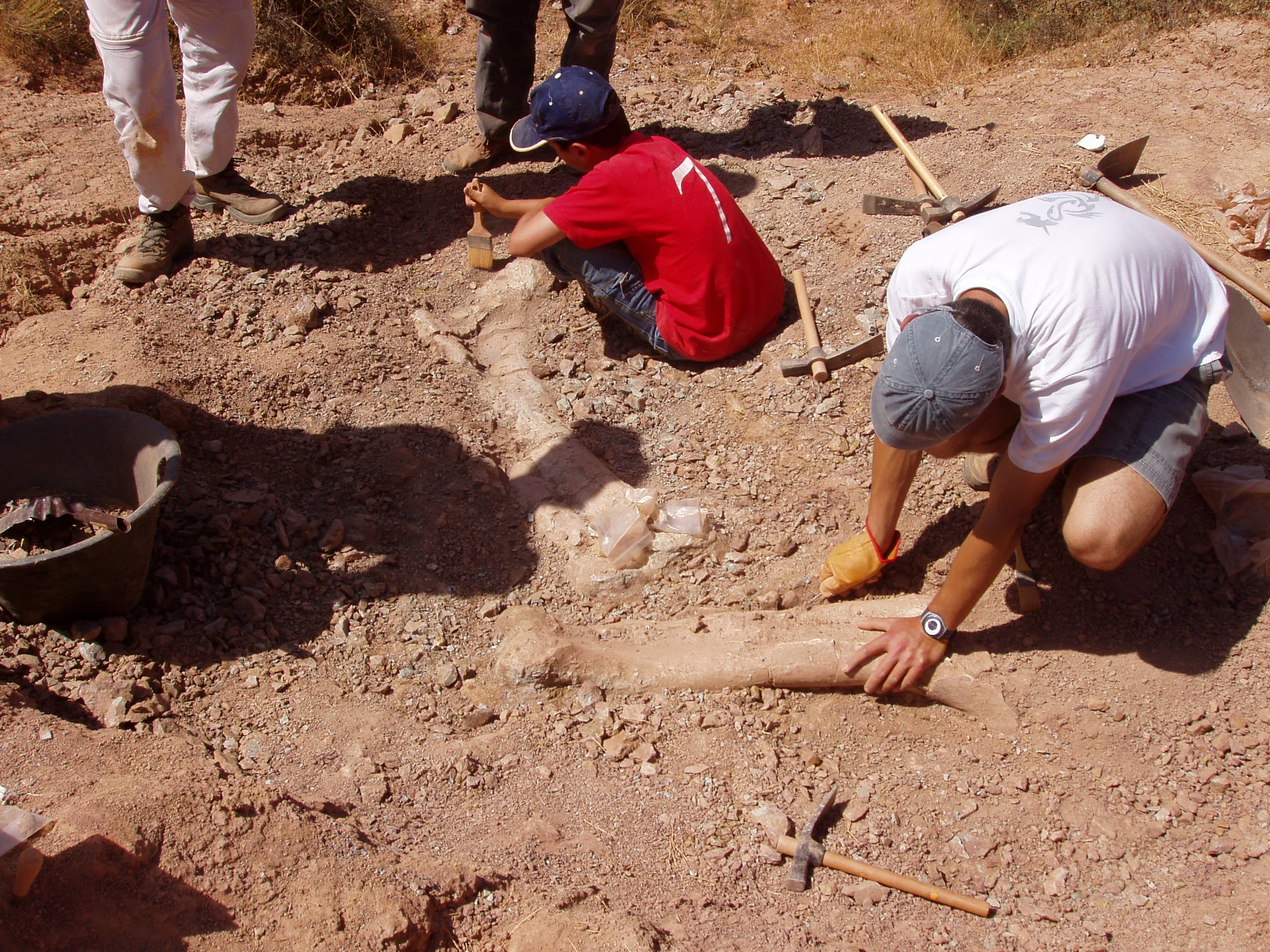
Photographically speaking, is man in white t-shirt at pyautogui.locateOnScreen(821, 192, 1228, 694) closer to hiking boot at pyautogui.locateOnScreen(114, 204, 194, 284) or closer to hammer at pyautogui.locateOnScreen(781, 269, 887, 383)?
hammer at pyautogui.locateOnScreen(781, 269, 887, 383)

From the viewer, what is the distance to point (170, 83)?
3381 mm

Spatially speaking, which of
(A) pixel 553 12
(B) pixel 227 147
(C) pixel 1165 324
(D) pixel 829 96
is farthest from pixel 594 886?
(A) pixel 553 12

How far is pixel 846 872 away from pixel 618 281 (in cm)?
219

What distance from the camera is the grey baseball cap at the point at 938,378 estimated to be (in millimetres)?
1839

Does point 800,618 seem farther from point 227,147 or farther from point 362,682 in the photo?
point 227,147

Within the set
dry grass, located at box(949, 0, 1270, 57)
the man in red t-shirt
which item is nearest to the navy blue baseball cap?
the man in red t-shirt

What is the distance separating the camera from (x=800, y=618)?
2629 millimetres

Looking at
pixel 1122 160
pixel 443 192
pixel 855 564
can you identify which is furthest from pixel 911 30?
pixel 855 564

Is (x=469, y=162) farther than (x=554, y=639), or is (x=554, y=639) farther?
(x=469, y=162)

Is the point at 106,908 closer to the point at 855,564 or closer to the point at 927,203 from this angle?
the point at 855,564

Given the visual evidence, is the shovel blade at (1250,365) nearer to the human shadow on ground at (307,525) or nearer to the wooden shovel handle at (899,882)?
the wooden shovel handle at (899,882)

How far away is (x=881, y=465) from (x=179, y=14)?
10.5 ft

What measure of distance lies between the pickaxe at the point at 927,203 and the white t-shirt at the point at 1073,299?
132cm

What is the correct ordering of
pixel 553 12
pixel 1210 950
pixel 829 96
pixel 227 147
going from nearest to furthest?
pixel 1210 950
pixel 227 147
pixel 829 96
pixel 553 12
